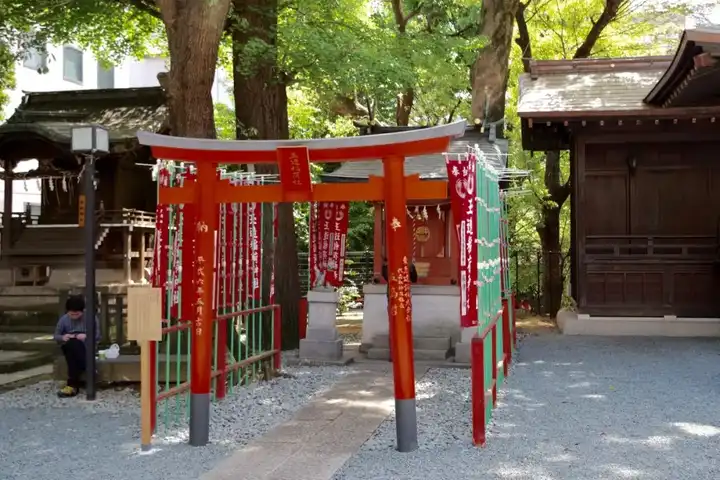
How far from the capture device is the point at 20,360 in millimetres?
10953

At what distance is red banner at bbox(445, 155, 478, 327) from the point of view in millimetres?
7531

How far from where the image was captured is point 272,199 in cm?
656

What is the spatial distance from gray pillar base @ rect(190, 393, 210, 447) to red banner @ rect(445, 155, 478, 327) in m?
2.94

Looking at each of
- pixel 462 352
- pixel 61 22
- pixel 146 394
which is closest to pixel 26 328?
pixel 61 22

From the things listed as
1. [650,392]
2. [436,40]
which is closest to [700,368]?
[650,392]

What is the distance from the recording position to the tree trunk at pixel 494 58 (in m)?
15.8

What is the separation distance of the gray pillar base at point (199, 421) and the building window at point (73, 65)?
22.6 meters

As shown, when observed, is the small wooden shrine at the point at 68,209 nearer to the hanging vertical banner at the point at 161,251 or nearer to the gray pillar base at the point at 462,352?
the hanging vertical banner at the point at 161,251

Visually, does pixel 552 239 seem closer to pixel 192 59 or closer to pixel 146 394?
pixel 192 59

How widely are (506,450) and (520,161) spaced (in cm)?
1080

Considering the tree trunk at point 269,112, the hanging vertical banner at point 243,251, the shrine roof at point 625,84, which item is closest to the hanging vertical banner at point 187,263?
the hanging vertical banner at point 243,251

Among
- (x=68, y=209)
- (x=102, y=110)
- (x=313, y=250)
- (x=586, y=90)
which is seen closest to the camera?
(x=313, y=250)

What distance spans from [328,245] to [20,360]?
203 inches

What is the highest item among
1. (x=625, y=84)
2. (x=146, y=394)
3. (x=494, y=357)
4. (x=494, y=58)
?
(x=494, y=58)
